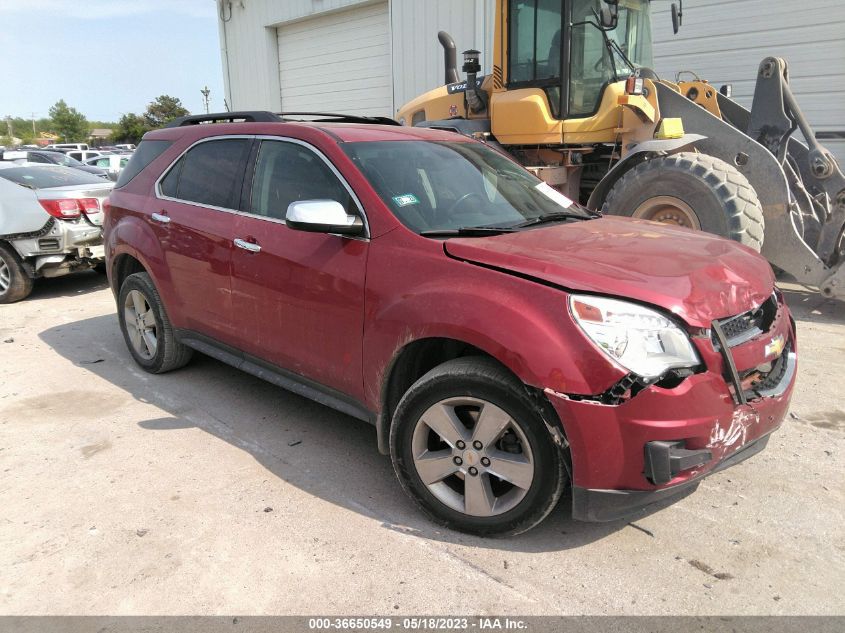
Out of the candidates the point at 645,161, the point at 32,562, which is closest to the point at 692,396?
the point at 32,562

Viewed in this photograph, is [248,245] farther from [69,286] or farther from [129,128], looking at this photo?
[129,128]

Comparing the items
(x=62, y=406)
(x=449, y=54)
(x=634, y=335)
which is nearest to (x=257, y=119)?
(x=62, y=406)

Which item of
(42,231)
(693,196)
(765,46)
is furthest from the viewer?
(765,46)

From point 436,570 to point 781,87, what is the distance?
6.65 m

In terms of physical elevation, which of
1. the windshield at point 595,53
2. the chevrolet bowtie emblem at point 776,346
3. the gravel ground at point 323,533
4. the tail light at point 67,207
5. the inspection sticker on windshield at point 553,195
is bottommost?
the gravel ground at point 323,533

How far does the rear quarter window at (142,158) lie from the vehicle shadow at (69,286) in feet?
12.1

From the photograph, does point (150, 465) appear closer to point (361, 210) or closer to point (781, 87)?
point (361, 210)

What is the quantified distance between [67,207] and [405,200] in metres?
5.92

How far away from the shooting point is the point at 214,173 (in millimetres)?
4191

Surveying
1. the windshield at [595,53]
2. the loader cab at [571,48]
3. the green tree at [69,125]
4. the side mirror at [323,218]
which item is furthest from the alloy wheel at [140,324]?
the green tree at [69,125]

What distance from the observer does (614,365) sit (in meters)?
2.35

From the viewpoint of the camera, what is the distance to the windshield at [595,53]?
6.73 metres

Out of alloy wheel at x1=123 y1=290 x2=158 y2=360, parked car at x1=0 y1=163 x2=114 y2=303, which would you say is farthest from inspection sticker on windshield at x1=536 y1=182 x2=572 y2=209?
parked car at x1=0 y1=163 x2=114 y2=303

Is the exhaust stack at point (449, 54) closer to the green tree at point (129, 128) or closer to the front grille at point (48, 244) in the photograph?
the front grille at point (48, 244)
